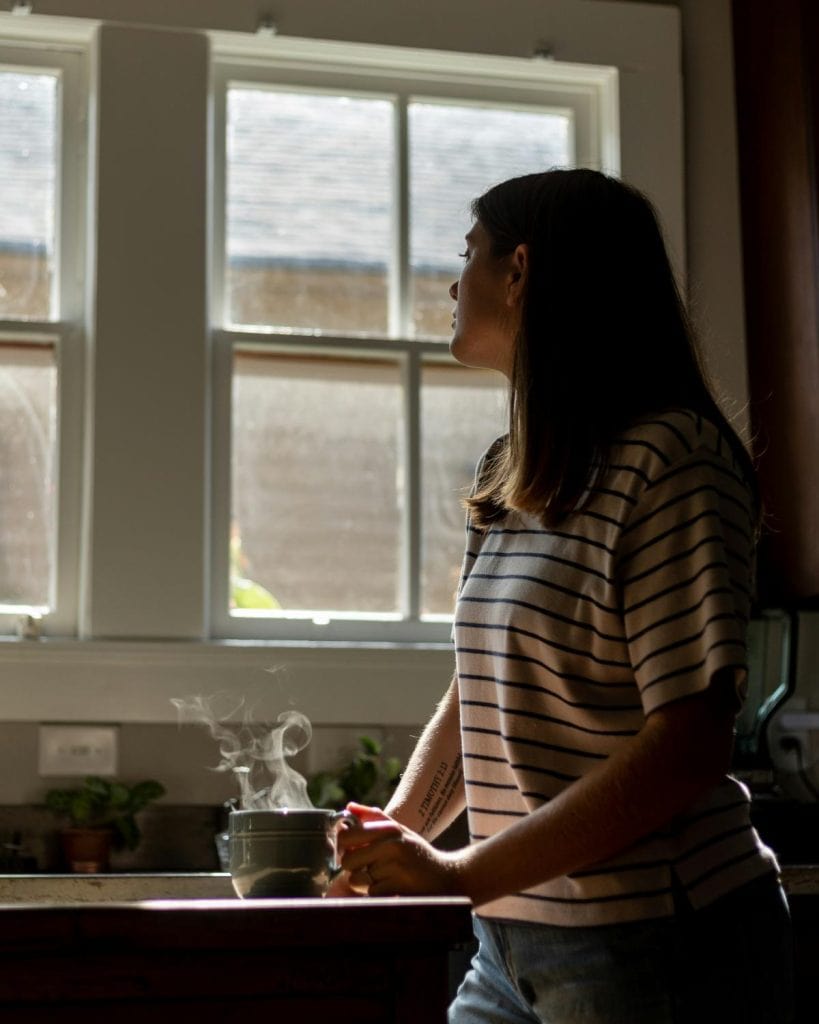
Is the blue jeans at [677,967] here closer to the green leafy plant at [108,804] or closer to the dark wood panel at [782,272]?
the green leafy plant at [108,804]

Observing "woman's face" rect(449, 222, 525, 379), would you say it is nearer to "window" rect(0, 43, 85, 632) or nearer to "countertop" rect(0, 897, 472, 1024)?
"countertop" rect(0, 897, 472, 1024)

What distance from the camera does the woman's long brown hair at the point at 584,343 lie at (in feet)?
4.34

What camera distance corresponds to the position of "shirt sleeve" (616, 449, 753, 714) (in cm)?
118

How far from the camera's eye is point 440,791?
59.7 inches

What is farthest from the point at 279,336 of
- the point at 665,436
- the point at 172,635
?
the point at 665,436

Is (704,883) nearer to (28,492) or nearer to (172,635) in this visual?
(172,635)

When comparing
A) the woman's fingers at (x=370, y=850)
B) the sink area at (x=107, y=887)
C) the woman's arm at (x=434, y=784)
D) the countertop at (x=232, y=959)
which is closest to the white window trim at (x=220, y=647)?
the sink area at (x=107, y=887)

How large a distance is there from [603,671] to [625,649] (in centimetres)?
3

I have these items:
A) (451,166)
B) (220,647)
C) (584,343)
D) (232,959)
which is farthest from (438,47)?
(232,959)

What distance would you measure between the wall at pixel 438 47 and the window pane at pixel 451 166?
0.14 metres

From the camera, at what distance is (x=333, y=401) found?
292cm

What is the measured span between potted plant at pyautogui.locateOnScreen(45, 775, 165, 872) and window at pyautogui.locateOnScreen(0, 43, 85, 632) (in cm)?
33

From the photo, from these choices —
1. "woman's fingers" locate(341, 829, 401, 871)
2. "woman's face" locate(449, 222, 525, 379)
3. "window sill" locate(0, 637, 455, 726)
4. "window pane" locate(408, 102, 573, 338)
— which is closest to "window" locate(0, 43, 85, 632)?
"window sill" locate(0, 637, 455, 726)

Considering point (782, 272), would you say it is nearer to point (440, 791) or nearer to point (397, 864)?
point (440, 791)
